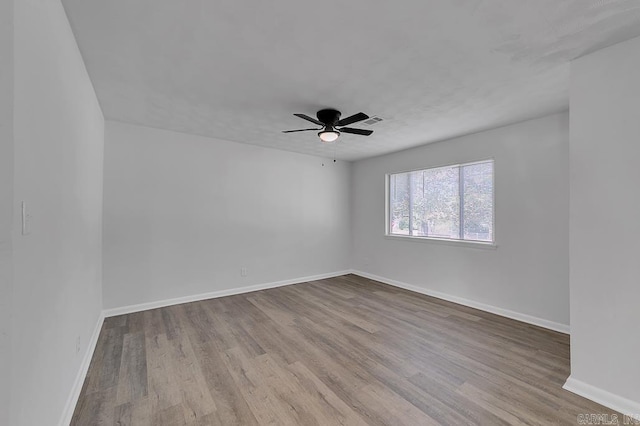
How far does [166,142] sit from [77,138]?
1.91 m

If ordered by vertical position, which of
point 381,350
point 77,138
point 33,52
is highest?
point 33,52

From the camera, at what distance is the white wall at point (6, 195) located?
926 mm

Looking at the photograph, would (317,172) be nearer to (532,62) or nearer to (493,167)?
(493,167)


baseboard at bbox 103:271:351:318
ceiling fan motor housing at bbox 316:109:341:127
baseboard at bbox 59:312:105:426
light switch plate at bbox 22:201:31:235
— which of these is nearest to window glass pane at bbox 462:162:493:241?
ceiling fan motor housing at bbox 316:109:341:127

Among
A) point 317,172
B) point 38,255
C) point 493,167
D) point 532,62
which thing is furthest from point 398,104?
point 38,255

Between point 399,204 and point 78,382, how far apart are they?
4.96 metres

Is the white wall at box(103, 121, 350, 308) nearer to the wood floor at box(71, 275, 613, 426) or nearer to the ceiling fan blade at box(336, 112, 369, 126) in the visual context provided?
the wood floor at box(71, 275, 613, 426)

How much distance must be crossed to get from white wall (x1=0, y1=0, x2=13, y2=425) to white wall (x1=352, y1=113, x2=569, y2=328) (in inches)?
178

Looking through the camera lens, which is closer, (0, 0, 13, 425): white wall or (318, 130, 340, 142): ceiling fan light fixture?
(0, 0, 13, 425): white wall

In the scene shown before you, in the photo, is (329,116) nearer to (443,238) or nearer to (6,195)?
(6,195)

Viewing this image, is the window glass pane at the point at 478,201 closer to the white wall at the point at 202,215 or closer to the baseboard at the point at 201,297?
the white wall at the point at 202,215

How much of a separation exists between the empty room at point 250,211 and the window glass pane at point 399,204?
0.63 metres

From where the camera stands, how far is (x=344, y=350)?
2.69 meters

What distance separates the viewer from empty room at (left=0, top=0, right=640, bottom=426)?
1552mm
